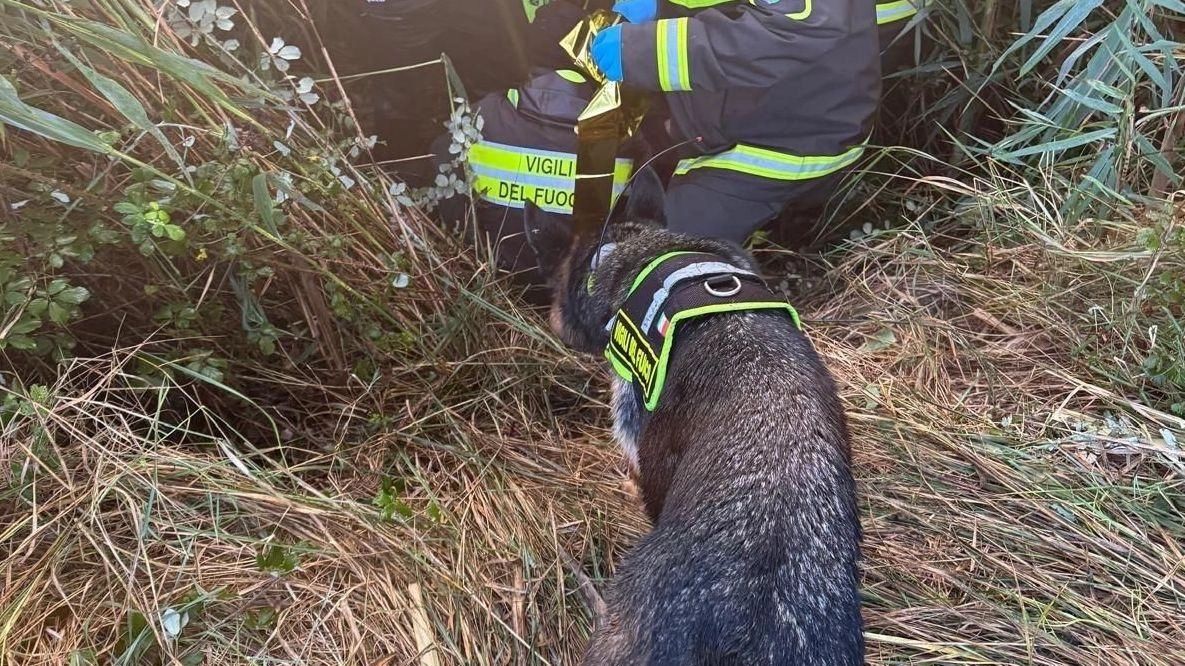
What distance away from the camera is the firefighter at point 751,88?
2.90 m

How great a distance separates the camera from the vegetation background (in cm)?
200

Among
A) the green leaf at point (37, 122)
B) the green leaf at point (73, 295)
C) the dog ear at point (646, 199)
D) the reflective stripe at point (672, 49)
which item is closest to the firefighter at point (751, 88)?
the reflective stripe at point (672, 49)

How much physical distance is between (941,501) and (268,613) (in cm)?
208

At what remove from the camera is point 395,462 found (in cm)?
254

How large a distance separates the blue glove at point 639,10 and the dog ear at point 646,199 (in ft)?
2.53

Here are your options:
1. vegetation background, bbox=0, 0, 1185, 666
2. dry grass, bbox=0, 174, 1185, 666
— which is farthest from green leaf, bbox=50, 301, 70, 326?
dry grass, bbox=0, 174, 1185, 666

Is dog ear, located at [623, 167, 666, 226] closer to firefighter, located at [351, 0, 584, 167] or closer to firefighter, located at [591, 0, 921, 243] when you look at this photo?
firefighter, located at [591, 0, 921, 243]

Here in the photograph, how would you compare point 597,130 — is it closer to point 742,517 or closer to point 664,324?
point 664,324

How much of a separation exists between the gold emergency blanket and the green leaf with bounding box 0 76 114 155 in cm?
176

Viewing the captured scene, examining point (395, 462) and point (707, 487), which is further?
point (395, 462)

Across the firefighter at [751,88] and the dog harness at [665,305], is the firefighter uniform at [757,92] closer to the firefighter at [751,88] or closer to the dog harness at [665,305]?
the firefighter at [751,88]

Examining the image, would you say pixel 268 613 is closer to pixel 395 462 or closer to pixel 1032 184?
pixel 395 462

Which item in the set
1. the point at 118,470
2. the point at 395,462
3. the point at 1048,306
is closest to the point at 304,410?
the point at 395,462

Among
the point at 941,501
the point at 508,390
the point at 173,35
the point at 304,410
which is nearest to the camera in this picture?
the point at 173,35
